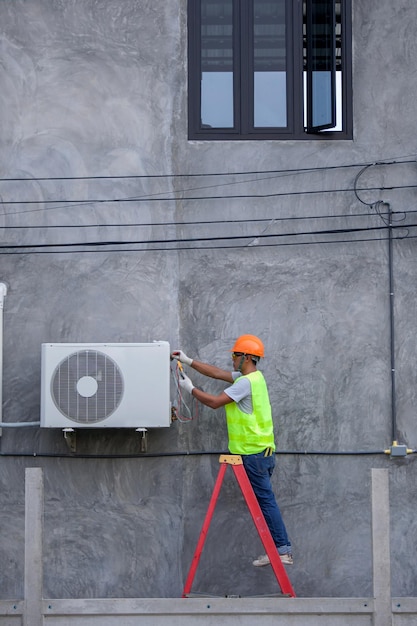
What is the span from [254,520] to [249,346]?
1310 mm

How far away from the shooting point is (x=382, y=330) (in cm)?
903

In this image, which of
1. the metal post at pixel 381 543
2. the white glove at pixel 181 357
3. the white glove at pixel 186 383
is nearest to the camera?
the metal post at pixel 381 543

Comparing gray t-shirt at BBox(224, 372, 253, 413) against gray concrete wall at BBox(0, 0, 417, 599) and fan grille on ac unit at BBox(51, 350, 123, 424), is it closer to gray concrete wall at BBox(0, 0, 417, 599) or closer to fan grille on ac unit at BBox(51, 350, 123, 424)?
gray concrete wall at BBox(0, 0, 417, 599)

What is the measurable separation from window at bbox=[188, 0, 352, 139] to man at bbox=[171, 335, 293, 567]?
188 centimetres

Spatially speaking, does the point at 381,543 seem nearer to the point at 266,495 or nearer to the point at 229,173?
the point at 266,495

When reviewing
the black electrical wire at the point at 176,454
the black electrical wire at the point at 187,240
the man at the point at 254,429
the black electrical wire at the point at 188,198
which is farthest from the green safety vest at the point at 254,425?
the black electrical wire at the point at 188,198

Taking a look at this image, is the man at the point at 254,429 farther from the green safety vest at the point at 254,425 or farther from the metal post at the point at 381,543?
the metal post at the point at 381,543

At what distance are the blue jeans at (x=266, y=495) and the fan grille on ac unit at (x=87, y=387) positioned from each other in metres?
1.12

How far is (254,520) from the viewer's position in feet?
26.6

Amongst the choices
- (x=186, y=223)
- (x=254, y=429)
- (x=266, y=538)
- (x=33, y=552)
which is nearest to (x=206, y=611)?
(x=266, y=538)

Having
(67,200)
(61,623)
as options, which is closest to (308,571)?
(61,623)

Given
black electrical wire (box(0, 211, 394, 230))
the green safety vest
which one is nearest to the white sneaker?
the green safety vest

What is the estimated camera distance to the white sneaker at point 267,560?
324 inches

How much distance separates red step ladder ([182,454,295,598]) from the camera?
8.06 meters
